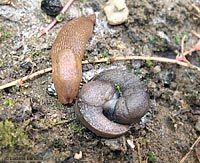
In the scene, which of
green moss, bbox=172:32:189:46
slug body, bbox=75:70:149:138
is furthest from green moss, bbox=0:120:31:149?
green moss, bbox=172:32:189:46

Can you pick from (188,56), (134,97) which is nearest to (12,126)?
(134,97)

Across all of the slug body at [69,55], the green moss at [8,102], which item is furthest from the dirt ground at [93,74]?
the slug body at [69,55]

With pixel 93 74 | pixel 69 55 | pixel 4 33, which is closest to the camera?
pixel 69 55

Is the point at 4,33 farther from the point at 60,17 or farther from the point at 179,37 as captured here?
the point at 179,37

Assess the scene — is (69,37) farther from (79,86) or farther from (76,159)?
(76,159)

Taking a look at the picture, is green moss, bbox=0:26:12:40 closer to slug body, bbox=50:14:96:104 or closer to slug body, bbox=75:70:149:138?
slug body, bbox=50:14:96:104

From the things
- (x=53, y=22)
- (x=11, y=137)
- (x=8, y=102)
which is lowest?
(x=11, y=137)

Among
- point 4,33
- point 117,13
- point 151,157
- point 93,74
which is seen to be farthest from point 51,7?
point 151,157
